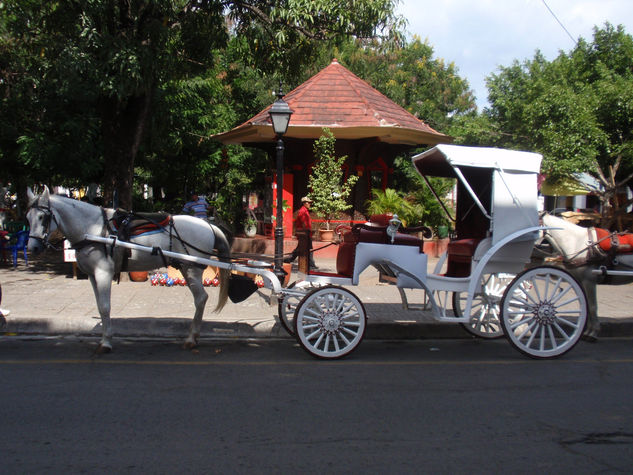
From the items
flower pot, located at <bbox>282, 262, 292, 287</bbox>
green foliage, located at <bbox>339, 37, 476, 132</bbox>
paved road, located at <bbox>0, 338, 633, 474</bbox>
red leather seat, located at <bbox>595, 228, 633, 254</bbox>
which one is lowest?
paved road, located at <bbox>0, 338, 633, 474</bbox>

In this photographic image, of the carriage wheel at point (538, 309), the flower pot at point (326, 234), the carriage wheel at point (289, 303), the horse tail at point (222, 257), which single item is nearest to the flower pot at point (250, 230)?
the flower pot at point (326, 234)

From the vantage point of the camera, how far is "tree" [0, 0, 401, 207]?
32.2 feet

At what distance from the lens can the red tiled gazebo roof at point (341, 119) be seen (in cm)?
1574

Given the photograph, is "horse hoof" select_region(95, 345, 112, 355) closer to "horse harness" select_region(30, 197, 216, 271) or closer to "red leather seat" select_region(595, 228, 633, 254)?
"horse harness" select_region(30, 197, 216, 271)

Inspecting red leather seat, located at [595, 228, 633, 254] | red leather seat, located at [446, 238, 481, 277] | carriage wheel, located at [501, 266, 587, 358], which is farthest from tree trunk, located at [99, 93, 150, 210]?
red leather seat, located at [595, 228, 633, 254]

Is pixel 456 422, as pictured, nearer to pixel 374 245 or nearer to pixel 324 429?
pixel 324 429

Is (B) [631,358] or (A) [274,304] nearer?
(B) [631,358]

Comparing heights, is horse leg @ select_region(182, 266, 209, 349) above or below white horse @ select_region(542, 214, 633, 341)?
below

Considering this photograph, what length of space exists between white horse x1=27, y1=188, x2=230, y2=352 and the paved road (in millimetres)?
686

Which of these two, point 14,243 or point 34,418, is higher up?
point 14,243

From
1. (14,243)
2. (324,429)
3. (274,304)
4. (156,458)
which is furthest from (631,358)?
(14,243)

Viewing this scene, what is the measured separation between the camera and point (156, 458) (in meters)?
3.88

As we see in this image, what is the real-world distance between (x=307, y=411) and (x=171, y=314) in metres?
4.12

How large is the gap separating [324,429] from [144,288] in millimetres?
7090
